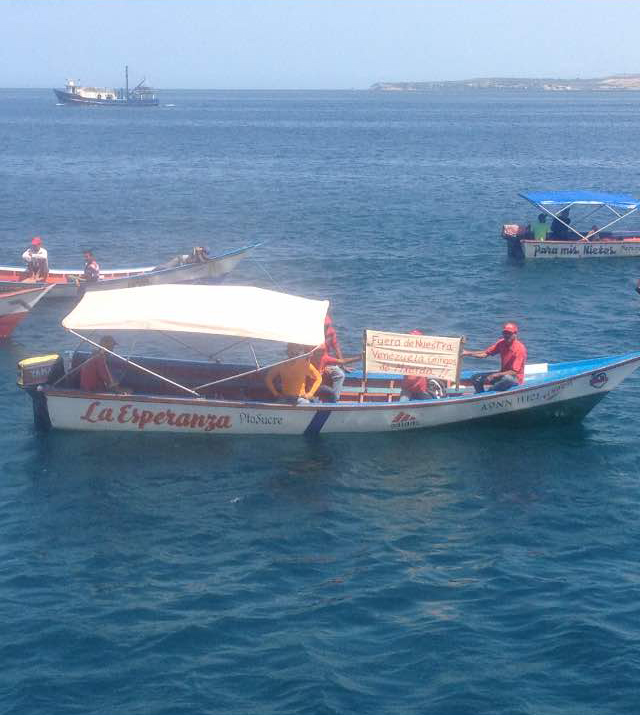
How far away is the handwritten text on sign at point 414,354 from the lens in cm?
1920

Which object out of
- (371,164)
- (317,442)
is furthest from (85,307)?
(371,164)

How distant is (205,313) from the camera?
760 inches

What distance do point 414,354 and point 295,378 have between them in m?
2.44

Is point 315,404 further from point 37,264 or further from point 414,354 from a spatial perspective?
point 37,264

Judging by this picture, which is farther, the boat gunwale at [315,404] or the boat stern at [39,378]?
the boat stern at [39,378]

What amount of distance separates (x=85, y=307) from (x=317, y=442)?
558 cm

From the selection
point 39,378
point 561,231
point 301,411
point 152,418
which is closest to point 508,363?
point 301,411

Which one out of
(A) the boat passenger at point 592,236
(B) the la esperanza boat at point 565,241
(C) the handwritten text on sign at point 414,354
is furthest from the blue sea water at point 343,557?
(A) the boat passenger at point 592,236

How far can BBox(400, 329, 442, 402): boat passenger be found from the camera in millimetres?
20016

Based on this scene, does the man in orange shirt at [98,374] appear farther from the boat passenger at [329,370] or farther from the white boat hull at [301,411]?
the boat passenger at [329,370]

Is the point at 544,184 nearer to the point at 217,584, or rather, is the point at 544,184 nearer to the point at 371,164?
the point at 371,164

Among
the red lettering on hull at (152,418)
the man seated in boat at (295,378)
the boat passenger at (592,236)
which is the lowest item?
the red lettering on hull at (152,418)

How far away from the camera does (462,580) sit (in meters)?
14.5

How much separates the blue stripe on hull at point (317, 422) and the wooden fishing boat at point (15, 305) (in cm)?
1027
